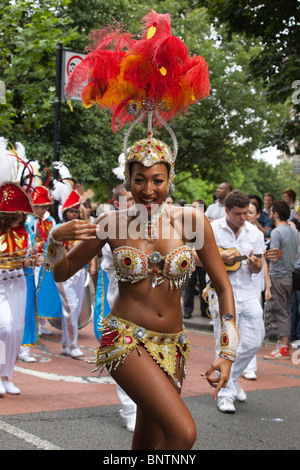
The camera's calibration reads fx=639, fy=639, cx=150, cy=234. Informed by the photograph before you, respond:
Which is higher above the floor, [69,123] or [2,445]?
[69,123]

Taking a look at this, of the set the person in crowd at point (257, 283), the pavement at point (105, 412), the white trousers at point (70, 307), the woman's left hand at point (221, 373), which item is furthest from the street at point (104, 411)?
the woman's left hand at point (221, 373)

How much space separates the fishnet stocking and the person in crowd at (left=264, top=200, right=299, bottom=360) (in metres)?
5.98

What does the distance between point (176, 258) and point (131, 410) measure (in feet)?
7.21

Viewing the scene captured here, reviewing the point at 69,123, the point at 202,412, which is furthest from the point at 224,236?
the point at 69,123

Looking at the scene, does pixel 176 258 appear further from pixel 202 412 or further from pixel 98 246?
pixel 202 412

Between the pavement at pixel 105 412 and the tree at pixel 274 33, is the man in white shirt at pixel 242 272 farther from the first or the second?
the tree at pixel 274 33

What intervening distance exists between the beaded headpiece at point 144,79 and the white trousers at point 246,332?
2.97 metres

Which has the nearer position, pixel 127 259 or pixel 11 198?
pixel 127 259

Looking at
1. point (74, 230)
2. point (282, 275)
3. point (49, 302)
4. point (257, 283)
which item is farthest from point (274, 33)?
point (74, 230)

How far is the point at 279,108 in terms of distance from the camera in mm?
26391

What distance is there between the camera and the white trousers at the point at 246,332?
6.37 meters

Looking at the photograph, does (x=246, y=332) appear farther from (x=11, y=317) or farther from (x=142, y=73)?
(x=142, y=73)

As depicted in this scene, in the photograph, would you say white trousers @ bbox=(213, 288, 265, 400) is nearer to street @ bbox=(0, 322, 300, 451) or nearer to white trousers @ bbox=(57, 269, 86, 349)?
street @ bbox=(0, 322, 300, 451)

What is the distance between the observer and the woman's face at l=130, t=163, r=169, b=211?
365cm
